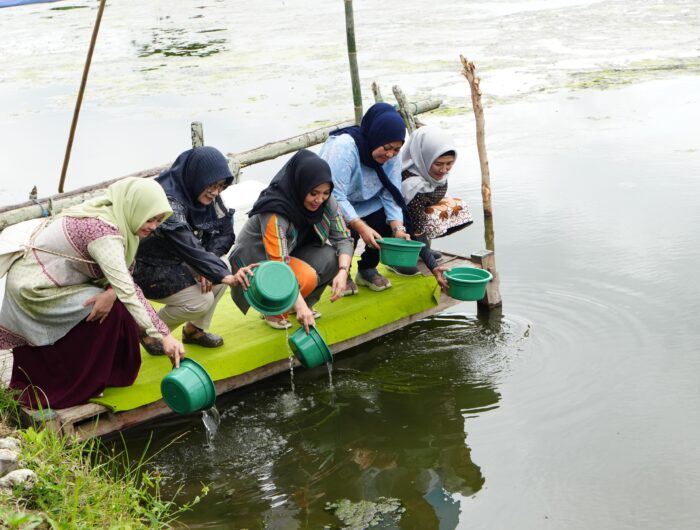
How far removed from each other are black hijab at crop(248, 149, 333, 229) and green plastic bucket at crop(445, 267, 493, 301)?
847mm

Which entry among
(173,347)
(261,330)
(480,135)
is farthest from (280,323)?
(480,135)

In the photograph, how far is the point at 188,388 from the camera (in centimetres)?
367

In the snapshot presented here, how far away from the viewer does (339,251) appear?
15.0 ft

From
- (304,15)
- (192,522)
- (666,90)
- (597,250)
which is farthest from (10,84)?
(192,522)

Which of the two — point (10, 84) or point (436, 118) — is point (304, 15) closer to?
point (10, 84)

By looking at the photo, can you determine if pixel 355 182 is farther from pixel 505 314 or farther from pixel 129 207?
pixel 129 207

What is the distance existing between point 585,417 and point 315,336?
52.1 inches

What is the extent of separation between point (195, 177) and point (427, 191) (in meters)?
1.51

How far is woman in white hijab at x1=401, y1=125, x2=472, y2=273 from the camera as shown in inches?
194

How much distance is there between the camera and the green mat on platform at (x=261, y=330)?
13.2 feet

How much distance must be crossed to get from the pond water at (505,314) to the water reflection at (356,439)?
11mm

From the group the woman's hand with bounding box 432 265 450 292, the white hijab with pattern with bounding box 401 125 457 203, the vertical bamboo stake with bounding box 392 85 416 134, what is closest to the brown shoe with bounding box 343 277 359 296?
the woman's hand with bounding box 432 265 450 292

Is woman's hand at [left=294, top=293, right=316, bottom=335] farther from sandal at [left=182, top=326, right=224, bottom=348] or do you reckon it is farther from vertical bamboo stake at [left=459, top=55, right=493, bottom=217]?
vertical bamboo stake at [left=459, top=55, right=493, bottom=217]

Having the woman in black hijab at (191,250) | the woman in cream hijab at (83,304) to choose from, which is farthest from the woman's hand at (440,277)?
the woman in cream hijab at (83,304)
